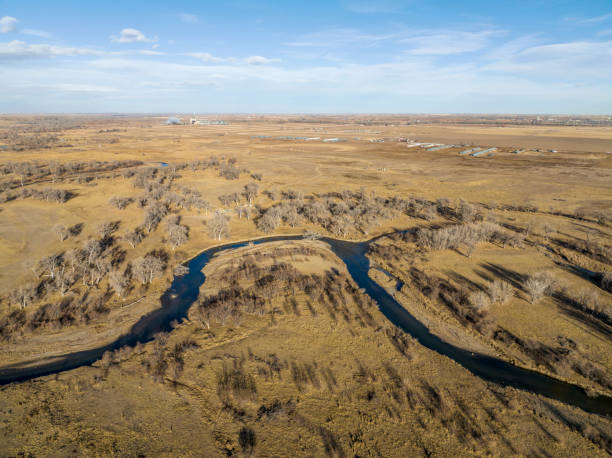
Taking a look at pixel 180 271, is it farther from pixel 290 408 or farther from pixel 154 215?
pixel 290 408

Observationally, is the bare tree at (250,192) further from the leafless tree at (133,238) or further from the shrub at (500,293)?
the shrub at (500,293)

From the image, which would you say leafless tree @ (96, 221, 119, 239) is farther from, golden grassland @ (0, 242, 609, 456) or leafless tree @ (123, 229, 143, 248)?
golden grassland @ (0, 242, 609, 456)

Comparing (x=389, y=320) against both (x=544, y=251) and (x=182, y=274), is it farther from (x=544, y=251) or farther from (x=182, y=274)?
(x=544, y=251)

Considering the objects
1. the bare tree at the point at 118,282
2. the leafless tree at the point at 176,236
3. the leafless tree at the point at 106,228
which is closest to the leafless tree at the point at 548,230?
the leafless tree at the point at 176,236

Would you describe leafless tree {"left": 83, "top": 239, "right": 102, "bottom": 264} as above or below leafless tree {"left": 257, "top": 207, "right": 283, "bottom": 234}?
below

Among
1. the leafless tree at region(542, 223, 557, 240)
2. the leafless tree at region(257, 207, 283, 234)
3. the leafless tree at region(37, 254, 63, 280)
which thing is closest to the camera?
the leafless tree at region(37, 254, 63, 280)

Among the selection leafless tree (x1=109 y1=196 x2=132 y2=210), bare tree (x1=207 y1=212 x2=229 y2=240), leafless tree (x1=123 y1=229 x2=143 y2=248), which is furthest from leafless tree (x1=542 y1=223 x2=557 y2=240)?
leafless tree (x1=109 y1=196 x2=132 y2=210)

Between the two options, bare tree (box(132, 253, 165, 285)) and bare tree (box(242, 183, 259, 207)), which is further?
bare tree (box(242, 183, 259, 207))

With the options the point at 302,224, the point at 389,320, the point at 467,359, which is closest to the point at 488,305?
the point at 467,359

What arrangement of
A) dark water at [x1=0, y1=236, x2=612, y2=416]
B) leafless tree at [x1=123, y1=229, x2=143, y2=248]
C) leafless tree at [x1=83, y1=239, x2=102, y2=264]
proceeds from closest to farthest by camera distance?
1. dark water at [x1=0, y1=236, x2=612, y2=416]
2. leafless tree at [x1=83, y1=239, x2=102, y2=264]
3. leafless tree at [x1=123, y1=229, x2=143, y2=248]

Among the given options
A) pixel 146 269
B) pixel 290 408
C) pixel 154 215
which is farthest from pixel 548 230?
pixel 154 215
